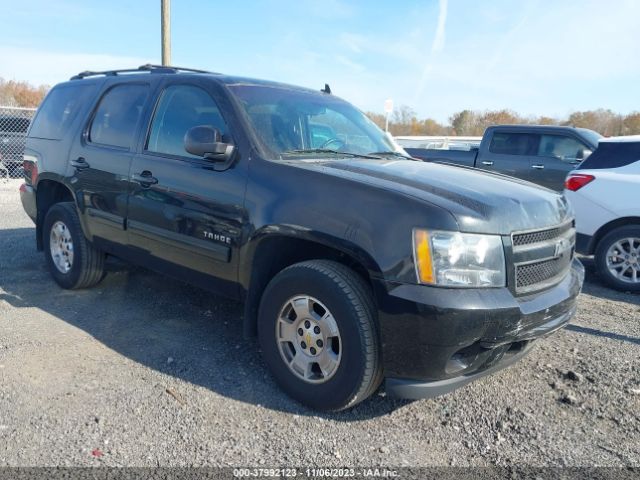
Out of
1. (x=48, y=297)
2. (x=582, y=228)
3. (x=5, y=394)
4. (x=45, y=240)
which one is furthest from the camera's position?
(x=582, y=228)

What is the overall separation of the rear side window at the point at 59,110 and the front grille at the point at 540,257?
13.0ft

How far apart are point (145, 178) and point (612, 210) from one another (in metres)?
4.89

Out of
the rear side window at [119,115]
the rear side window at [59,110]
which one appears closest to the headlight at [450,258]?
the rear side window at [119,115]

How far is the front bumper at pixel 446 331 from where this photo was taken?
2.50 metres

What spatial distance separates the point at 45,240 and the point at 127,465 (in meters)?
3.41

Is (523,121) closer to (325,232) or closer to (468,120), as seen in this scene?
(468,120)

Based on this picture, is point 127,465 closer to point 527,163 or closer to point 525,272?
point 525,272

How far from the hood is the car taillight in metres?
2.89

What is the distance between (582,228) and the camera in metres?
5.95

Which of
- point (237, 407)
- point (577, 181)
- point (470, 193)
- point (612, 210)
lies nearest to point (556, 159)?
point (577, 181)

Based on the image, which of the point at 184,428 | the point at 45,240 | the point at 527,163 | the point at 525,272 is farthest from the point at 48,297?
the point at 527,163

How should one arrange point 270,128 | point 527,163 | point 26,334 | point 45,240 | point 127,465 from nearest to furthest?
point 127,465 → point 270,128 → point 26,334 → point 45,240 → point 527,163

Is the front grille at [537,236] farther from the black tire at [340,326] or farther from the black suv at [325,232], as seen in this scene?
the black tire at [340,326]

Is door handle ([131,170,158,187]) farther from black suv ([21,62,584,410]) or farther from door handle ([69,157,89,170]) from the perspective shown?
door handle ([69,157,89,170])
